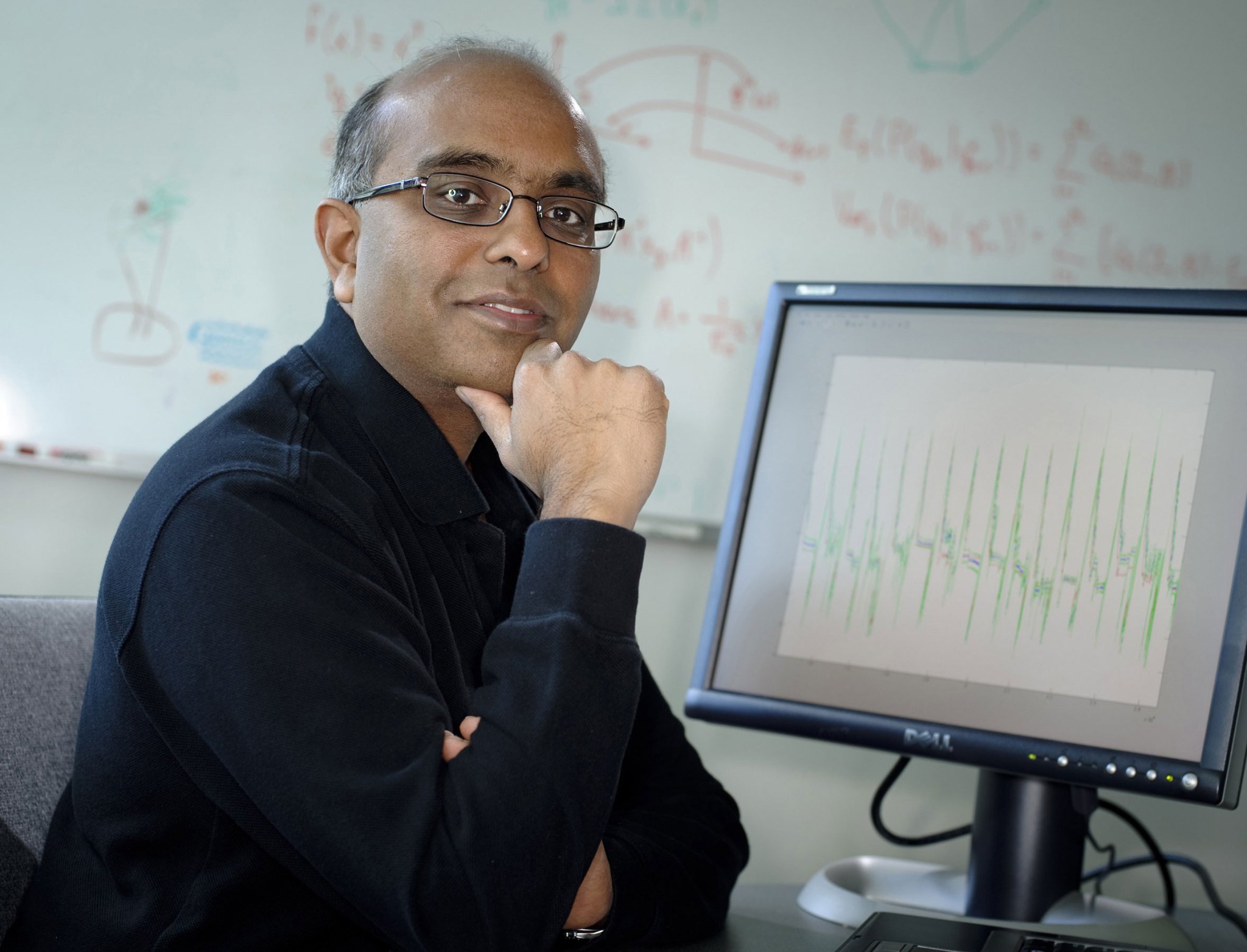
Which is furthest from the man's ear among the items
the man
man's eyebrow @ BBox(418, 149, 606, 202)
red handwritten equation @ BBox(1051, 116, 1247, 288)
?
red handwritten equation @ BBox(1051, 116, 1247, 288)

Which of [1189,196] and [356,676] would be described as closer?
[356,676]

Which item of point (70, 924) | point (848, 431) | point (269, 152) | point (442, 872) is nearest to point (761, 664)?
point (848, 431)

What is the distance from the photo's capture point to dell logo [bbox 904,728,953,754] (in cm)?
104

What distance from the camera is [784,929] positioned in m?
1.00

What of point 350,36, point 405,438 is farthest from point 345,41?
point 405,438

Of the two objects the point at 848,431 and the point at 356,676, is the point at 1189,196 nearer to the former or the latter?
the point at 848,431

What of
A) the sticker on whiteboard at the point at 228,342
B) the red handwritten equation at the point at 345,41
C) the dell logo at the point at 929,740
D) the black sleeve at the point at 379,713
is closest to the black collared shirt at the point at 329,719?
the black sleeve at the point at 379,713

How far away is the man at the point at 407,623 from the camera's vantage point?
670mm

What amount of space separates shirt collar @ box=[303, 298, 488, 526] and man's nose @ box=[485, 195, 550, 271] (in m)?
0.15

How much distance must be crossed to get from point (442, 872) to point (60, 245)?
56.4 inches

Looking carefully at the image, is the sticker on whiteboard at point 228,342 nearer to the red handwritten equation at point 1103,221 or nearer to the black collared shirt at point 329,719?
the black collared shirt at point 329,719

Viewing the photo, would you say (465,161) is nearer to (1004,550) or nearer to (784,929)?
(1004,550)

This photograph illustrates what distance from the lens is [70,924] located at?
0.79 meters

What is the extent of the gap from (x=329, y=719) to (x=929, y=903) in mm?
717
